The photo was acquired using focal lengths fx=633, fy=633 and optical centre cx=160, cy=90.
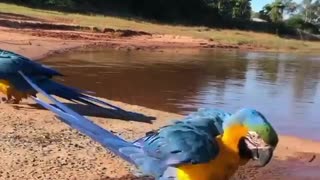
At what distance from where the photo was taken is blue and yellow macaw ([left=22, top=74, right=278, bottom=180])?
308 cm

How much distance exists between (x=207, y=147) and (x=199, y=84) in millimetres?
10788

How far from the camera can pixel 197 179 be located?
3.24 metres

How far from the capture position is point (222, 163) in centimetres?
320

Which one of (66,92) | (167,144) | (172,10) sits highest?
(167,144)

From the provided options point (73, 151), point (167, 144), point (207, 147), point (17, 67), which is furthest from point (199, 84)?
point (207, 147)

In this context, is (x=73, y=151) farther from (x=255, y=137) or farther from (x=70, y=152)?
(x=255, y=137)

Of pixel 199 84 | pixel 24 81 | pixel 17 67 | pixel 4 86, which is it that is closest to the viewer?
pixel 17 67

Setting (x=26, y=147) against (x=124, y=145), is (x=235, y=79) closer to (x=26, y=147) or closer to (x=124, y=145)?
(x=26, y=147)

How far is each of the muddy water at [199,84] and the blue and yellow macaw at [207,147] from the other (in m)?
5.94

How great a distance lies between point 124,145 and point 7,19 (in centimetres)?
2203

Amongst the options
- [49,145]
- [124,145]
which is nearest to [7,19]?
[49,145]

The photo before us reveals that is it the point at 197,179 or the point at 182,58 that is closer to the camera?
the point at 197,179

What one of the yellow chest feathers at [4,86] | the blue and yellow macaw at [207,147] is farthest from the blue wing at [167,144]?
the yellow chest feathers at [4,86]

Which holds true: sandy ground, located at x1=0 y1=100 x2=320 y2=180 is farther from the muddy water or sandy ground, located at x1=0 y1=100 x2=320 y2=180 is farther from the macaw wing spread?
the muddy water
